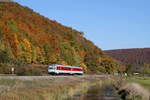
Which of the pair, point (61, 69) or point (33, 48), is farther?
point (33, 48)

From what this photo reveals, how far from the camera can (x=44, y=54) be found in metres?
93.3

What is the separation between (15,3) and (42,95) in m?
124

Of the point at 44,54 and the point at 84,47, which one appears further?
the point at 84,47

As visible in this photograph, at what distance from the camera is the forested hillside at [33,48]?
243 ft

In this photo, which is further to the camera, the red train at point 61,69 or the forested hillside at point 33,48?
the forested hillside at point 33,48

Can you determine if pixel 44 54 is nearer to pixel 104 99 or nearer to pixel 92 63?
pixel 92 63

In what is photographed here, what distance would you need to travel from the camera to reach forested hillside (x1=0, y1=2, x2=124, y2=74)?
7400 cm

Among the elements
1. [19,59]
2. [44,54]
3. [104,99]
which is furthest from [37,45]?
[104,99]

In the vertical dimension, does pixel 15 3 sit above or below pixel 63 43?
above

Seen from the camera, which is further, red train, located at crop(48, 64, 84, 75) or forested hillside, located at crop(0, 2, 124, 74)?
forested hillside, located at crop(0, 2, 124, 74)

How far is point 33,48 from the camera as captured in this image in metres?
87.5

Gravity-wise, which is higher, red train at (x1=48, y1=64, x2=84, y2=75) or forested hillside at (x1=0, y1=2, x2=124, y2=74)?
forested hillside at (x1=0, y1=2, x2=124, y2=74)

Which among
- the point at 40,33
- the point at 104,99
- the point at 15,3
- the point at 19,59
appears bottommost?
the point at 104,99

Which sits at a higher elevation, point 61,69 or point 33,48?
point 33,48
